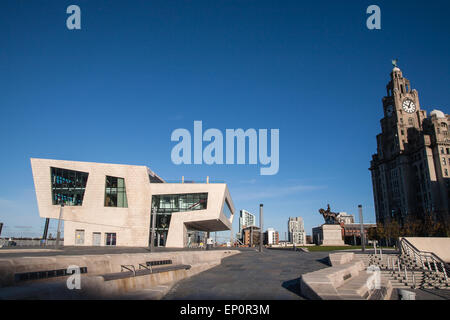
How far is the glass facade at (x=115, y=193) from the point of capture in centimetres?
4453

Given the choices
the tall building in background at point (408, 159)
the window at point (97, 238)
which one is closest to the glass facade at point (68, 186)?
the window at point (97, 238)

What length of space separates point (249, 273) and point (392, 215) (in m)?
97.5

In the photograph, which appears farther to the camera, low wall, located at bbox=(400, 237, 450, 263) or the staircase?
low wall, located at bbox=(400, 237, 450, 263)

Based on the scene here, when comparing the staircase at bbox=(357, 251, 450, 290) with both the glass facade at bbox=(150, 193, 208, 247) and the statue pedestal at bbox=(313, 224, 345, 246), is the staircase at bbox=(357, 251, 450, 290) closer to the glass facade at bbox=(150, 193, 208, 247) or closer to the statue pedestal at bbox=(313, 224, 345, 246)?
the glass facade at bbox=(150, 193, 208, 247)

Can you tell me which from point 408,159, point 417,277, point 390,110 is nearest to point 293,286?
point 417,277

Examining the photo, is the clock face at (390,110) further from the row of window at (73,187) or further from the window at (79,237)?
the window at (79,237)

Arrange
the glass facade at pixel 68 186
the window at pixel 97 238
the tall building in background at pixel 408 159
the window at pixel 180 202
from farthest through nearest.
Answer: the tall building in background at pixel 408 159 < the window at pixel 180 202 < the glass facade at pixel 68 186 < the window at pixel 97 238

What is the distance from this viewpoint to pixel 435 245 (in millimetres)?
23375

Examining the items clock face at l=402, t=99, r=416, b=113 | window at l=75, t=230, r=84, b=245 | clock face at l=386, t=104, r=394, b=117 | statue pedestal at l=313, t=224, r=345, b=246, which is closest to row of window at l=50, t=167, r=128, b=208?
window at l=75, t=230, r=84, b=245

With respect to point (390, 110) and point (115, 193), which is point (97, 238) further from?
point (390, 110)

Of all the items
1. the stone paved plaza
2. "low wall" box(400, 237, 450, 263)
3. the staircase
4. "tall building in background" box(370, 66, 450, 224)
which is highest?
"tall building in background" box(370, 66, 450, 224)

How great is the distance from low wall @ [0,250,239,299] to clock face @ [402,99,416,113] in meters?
107

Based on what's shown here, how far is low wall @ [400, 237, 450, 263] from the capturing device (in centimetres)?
2306
